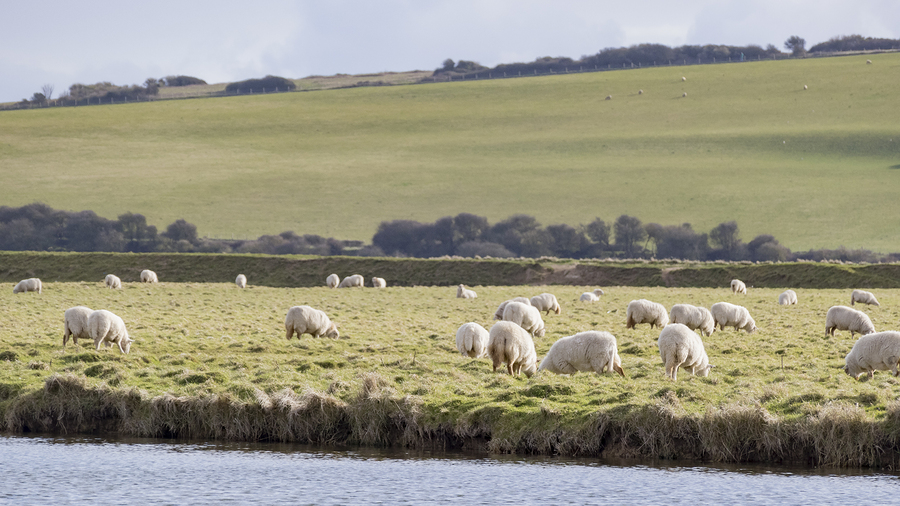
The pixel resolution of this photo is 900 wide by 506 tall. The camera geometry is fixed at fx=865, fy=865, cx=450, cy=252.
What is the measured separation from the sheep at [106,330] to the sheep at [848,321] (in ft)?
62.8

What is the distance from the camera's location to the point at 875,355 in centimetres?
1709

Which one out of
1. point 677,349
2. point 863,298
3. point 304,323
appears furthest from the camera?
point 863,298

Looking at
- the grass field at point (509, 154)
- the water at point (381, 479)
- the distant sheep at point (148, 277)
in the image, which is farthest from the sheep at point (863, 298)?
the grass field at point (509, 154)

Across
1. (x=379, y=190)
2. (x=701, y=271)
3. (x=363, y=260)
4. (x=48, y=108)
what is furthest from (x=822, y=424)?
(x=48, y=108)

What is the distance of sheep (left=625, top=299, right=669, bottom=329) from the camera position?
87.4 feet

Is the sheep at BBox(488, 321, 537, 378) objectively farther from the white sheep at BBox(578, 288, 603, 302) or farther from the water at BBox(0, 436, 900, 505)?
the white sheep at BBox(578, 288, 603, 302)

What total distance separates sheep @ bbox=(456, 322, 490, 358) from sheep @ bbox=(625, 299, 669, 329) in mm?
7917

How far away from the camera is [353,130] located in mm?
124688

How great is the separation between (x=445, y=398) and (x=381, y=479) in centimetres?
315

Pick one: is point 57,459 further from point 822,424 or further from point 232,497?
point 822,424

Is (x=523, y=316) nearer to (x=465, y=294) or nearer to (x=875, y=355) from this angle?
(x=875, y=355)

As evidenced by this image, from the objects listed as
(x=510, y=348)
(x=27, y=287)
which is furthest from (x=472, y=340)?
(x=27, y=287)

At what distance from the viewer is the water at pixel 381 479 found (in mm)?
11758

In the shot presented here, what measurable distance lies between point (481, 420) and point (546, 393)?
138 cm
